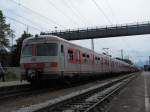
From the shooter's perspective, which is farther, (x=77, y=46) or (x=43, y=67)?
(x=77, y=46)

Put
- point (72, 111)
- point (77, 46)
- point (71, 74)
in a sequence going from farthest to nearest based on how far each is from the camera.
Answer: point (77, 46)
point (71, 74)
point (72, 111)

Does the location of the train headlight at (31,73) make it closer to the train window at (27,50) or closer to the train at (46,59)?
the train at (46,59)

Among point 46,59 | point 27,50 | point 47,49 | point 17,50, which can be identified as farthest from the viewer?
point 17,50

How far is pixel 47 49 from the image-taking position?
1894cm

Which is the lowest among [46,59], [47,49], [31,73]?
[31,73]

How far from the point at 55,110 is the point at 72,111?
2.17 feet

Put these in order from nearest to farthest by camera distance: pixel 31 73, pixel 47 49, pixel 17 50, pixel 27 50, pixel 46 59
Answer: pixel 31 73 → pixel 46 59 → pixel 47 49 → pixel 27 50 → pixel 17 50

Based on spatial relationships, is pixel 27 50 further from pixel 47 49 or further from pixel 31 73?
pixel 31 73

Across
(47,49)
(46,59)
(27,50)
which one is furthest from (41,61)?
(27,50)

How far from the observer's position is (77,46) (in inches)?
915

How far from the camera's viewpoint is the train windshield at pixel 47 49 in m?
18.7

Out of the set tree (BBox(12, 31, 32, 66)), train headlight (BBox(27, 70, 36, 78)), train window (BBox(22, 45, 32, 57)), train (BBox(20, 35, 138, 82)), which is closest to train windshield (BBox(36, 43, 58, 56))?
train (BBox(20, 35, 138, 82))

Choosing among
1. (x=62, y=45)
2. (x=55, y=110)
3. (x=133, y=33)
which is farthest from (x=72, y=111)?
(x=133, y=33)

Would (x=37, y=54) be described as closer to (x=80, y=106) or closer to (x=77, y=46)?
(x=77, y=46)
